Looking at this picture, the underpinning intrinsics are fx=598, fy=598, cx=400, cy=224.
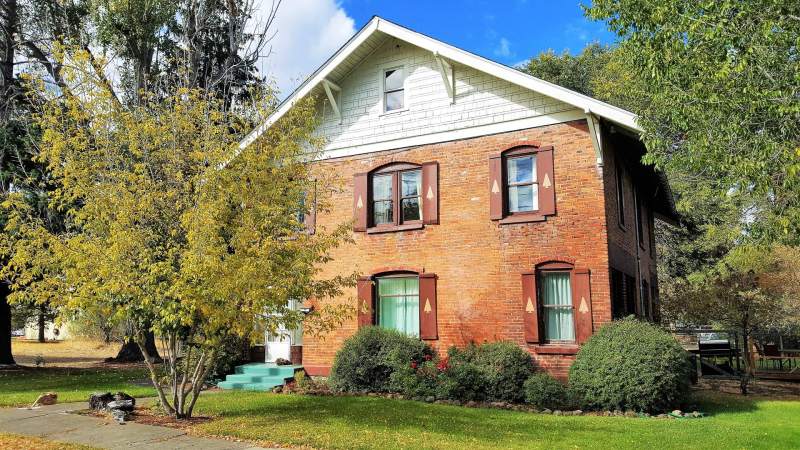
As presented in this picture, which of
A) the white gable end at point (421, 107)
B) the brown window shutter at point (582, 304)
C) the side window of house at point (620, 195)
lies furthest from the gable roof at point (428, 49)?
the brown window shutter at point (582, 304)

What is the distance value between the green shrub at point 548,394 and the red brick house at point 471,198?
93cm

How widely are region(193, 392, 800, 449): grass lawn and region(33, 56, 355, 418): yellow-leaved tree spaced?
5.01 ft

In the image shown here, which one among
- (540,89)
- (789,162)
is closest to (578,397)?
(789,162)

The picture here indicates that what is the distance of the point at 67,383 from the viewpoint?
52.9 ft

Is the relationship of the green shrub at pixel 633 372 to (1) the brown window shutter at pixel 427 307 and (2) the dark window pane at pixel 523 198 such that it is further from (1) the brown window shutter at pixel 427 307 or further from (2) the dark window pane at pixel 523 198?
(1) the brown window shutter at pixel 427 307

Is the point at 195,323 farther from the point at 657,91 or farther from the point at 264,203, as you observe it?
the point at 657,91

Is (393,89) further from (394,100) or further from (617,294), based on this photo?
(617,294)

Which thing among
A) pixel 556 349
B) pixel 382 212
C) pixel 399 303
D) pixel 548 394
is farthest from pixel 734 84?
pixel 399 303

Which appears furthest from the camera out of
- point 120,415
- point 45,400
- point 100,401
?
point 45,400

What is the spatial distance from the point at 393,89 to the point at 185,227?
848cm

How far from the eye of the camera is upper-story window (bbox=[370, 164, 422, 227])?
1543 centimetres

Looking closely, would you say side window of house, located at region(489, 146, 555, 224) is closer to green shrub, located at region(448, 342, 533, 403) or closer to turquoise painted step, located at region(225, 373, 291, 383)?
green shrub, located at region(448, 342, 533, 403)

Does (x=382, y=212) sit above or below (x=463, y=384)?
above

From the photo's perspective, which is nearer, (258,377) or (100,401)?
(100,401)
